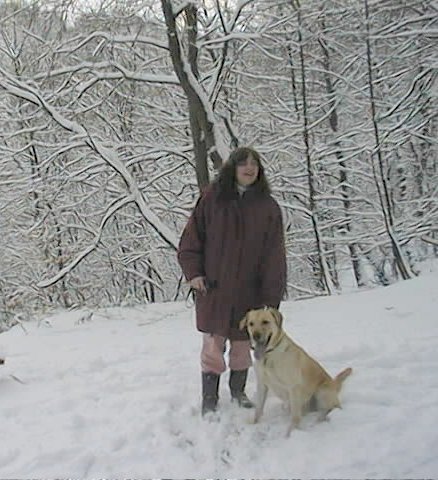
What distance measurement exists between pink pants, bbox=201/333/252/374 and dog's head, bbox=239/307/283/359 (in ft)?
1.11

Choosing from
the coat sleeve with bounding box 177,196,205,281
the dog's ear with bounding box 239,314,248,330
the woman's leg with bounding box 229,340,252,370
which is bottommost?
the woman's leg with bounding box 229,340,252,370

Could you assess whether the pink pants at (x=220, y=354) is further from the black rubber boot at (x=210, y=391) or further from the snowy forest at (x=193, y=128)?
the snowy forest at (x=193, y=128)

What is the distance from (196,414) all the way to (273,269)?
1.05 metres

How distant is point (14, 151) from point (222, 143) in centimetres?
378

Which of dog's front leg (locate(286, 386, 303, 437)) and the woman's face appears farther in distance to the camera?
the woman's face

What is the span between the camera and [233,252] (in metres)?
3.42

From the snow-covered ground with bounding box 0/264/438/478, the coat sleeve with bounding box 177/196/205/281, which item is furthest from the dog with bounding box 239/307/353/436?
the coat sleeve with bounding box 177/196/205/281

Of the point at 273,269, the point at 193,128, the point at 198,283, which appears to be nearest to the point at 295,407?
the point at 273,269

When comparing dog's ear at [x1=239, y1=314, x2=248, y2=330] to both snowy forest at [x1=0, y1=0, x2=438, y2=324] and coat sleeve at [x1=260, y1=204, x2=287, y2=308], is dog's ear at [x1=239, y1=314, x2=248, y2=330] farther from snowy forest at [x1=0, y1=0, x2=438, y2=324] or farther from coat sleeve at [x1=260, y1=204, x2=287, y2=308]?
snowy forest at [x1=0, y1=0, x2=438, y2=324]

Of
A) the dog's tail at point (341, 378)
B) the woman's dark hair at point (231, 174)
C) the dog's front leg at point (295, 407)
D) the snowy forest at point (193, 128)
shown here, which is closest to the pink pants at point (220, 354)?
the dog's front leg at point (295, 407)

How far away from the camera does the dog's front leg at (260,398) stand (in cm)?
335

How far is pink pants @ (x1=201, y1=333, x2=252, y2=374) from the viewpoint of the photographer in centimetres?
353

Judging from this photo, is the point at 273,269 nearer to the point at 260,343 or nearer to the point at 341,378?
the point at 260,343

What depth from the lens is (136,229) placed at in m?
12.6
